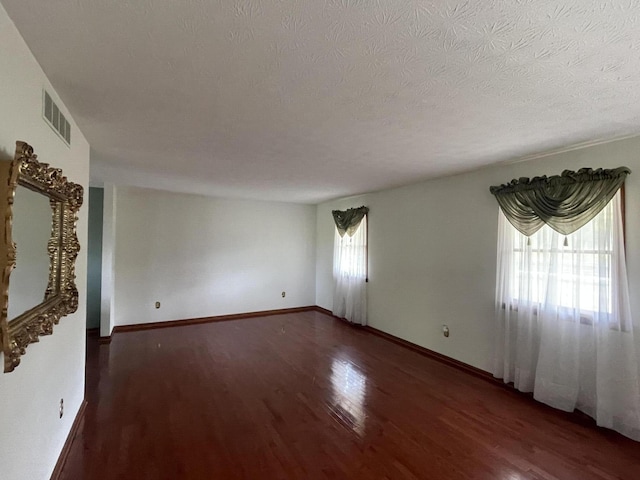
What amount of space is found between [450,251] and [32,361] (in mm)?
3831

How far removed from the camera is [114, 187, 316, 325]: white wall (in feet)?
17.0

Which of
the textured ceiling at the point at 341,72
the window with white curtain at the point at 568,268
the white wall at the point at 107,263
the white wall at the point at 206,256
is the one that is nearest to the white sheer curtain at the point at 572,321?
the window with white curtain at the point at 568,268

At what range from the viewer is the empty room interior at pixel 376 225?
124 cm

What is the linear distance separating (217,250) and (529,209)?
4926 mm

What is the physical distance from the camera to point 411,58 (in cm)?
139

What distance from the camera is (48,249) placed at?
1.65 meters

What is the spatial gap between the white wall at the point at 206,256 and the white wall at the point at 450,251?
2.05 metres

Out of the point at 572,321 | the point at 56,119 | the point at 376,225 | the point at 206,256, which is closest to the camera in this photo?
the point at 56,119

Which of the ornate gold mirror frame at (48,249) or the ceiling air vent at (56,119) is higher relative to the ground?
the ceiling air vent at (56,119)

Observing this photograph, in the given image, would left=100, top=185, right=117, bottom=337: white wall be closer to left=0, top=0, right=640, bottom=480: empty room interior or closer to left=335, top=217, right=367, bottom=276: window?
left=0, top=0, right=640, bottom=480: empty room interior

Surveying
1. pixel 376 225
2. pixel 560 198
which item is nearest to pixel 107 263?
pixel 376 225

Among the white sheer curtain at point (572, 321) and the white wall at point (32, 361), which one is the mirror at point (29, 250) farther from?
the white sheer curtain at point (572, 321)

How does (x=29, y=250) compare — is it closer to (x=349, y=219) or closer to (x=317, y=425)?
(x=317, y=425)

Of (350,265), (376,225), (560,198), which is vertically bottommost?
(350,265)
